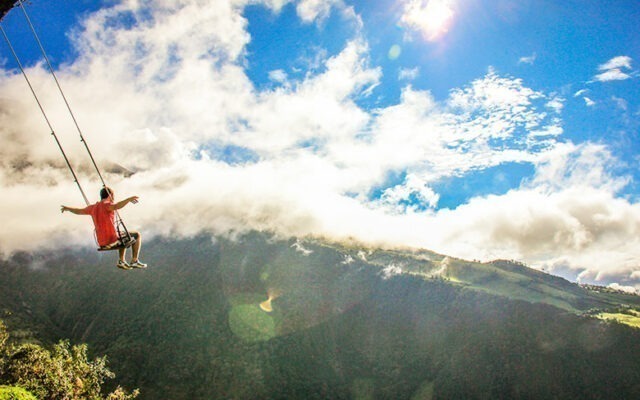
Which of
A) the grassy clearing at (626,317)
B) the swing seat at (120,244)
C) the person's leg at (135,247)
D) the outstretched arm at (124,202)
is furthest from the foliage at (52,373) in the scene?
the grassy clearing at (626,317)

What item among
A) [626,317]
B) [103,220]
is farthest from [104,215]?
[626,317]

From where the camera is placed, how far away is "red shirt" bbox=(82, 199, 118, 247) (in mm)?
14586

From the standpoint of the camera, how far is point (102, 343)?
6944 inches

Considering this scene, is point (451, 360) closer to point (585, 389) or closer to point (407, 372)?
point (407, 372)

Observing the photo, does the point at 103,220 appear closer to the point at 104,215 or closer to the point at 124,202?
the point at 104,215

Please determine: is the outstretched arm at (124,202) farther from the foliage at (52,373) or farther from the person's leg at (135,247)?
the foliage at (52,373)

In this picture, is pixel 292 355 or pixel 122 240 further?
pixel 292 355

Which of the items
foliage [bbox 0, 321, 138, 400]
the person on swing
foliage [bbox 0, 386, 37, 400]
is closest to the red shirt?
the person on swing

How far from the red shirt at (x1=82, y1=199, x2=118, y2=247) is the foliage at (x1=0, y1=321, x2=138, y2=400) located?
75.2 ft

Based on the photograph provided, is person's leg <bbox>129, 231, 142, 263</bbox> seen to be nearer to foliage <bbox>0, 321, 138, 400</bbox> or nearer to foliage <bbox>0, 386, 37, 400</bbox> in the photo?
foliage <bbox>0, 386, 37, 400</bbox>

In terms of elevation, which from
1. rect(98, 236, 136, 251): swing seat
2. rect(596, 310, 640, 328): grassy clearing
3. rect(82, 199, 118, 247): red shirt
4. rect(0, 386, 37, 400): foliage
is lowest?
rect(596, 310, 640, 328): grassy clearing

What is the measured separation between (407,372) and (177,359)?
349 feet

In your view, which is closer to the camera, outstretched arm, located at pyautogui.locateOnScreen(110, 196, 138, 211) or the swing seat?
outstretched arm, located at pyautogui.locateOnScreen(110, 196, 138, 211)

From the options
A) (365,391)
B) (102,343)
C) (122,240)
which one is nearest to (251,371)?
(365,391)
